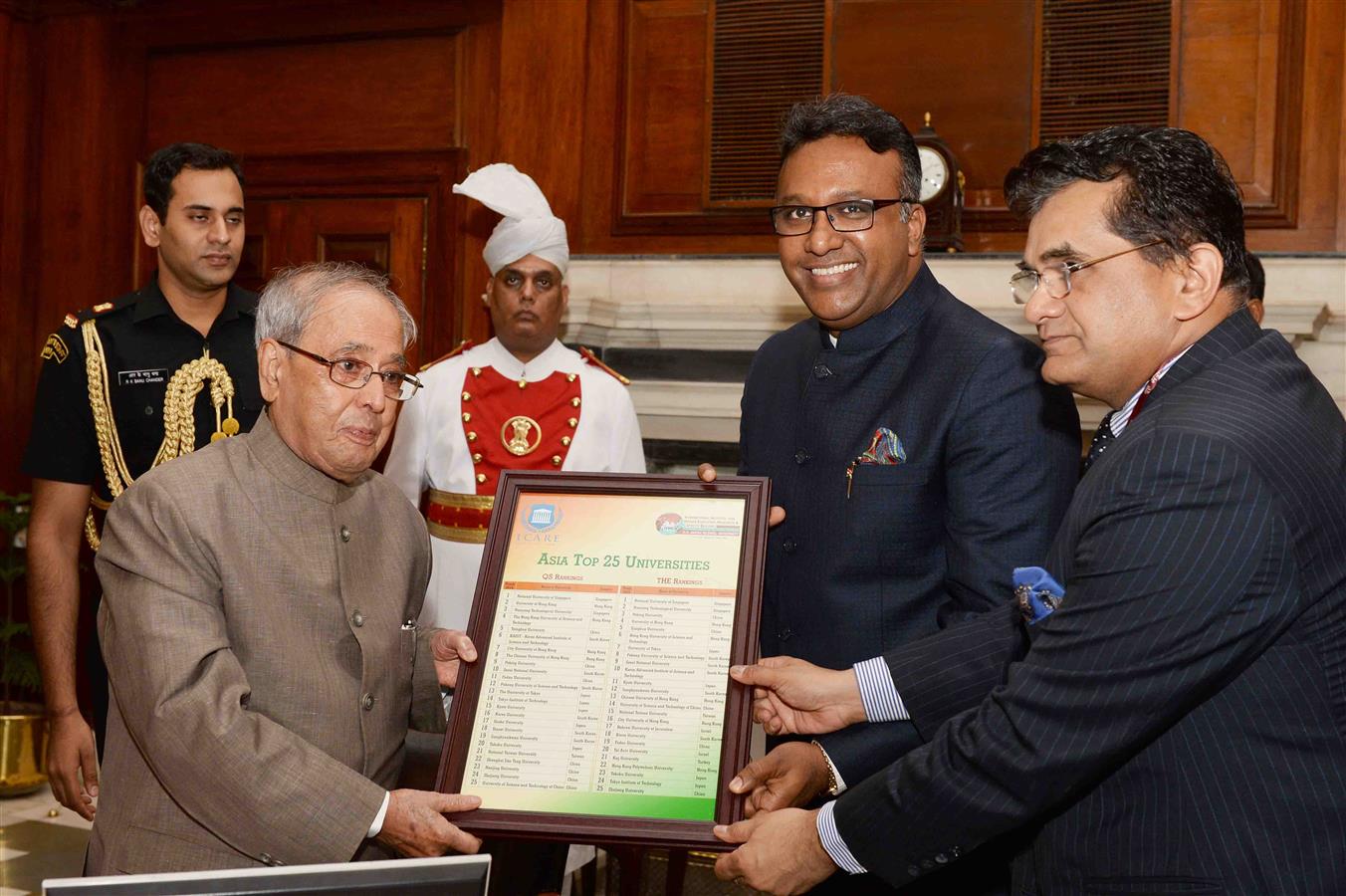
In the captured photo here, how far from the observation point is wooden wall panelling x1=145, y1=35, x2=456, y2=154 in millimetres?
5125

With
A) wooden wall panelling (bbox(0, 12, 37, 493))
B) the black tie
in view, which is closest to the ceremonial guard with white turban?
the black tie

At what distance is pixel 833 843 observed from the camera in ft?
5.63

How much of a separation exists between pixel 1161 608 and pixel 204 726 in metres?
1.23

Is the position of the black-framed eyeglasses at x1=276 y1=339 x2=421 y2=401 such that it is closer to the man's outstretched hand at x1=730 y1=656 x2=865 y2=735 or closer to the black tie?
the man's outstretched hand at x1=730 y1=656 x2=865 y2=735

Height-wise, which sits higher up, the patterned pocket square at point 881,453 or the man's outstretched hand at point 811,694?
the patterned pocket square at point 881,453

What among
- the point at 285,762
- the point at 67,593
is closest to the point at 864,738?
the point at 285,762

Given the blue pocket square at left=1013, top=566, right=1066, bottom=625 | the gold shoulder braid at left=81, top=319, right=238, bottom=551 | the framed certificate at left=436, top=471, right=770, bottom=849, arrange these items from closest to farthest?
the blue pocket square at left=1013, top=566, right=1066, bottom=625
the framed certificate at left=436, top=471, right=770, bottom=849
the gold shoulder braid at left=81, top=319, right=238, bottom=551

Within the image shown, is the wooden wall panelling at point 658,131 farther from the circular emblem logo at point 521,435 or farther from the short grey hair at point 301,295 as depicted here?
the short grey hair at point 301,295

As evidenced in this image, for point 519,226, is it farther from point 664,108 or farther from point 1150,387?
point 1150,387

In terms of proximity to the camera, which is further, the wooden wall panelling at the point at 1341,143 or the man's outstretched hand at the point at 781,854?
the wooden wall panelling at the point at 1341,143

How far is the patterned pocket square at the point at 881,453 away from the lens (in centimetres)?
203

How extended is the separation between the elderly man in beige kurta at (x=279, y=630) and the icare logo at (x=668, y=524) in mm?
360

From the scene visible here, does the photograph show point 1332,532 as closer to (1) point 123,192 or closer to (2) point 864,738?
(2) point 864,738

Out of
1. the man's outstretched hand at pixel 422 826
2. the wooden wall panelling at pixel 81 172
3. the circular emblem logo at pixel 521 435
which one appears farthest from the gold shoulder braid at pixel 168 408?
the wooden wall panelling at pixel 81 172
